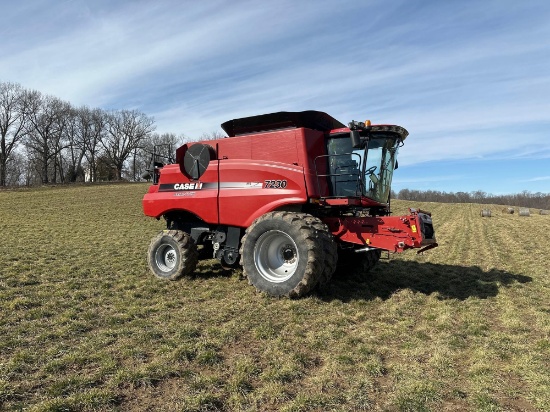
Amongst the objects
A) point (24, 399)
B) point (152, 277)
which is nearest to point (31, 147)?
point (152, 277)

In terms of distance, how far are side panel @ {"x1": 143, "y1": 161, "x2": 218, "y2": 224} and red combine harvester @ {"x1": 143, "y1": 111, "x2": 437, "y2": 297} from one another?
3 centimetres

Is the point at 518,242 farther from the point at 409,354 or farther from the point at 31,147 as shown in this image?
the point at 31,147

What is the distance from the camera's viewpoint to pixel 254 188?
7.95 m

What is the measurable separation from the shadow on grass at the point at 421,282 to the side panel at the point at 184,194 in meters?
2.93

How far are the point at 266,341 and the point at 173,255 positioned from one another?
4703 mm

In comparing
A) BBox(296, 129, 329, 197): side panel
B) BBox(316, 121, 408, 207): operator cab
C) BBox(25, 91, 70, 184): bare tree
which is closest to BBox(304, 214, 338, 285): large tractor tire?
BBox(296, 129, 329, 197): side panel

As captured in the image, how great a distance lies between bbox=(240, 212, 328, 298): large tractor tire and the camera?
265 inches

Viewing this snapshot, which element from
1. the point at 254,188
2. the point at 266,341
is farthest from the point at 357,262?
the point at 266,341

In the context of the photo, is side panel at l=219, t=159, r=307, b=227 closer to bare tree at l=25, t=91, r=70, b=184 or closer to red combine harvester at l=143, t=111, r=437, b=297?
red combine harvester at l=143, t=111, r=437, b=297

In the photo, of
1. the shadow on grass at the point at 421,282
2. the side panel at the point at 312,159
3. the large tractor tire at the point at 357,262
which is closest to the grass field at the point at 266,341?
the shadow on grass at the point at 421,282

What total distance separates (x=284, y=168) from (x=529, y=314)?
186 inches

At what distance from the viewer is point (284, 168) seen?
298 inches

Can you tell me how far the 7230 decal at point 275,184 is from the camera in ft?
25.0

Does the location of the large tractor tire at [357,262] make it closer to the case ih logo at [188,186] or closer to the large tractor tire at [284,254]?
the large tractor tire at [284,254]
